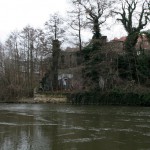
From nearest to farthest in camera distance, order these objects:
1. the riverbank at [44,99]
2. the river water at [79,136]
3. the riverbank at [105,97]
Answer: the river water at [79,136], the riverbank at [105,97], the riverbank at [44,99]

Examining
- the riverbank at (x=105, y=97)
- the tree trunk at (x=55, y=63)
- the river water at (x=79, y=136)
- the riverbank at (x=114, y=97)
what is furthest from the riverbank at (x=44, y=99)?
the river water at (x=79, y=136)

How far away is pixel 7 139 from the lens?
20484mm

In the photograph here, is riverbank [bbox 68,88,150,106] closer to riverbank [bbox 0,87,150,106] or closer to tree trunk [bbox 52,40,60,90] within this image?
riverbank [bbox 0,87,150,106]

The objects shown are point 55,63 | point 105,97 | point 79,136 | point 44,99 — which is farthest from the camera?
point 55,63

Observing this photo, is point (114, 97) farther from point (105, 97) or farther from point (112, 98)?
point (105, 97)

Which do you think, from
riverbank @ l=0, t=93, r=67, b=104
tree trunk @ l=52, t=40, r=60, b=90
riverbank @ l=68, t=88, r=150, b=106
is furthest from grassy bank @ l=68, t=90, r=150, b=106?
tree trunk @ l=52, t=40, r=60, b=90

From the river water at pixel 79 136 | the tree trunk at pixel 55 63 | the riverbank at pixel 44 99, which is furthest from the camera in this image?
the tree trunk at pixel 55 63

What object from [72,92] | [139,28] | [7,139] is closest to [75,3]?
[139,28]

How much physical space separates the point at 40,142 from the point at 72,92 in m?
40.0

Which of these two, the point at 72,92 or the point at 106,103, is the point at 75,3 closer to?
the point at 72,92

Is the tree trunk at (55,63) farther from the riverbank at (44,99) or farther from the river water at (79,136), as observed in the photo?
the river water at (79,136)

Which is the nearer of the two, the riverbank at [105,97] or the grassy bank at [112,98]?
the grassy bank at [112,98]

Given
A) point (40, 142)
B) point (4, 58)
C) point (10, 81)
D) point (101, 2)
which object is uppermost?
point (101, 2)

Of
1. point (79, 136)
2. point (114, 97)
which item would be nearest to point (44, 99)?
point (114, 97)
